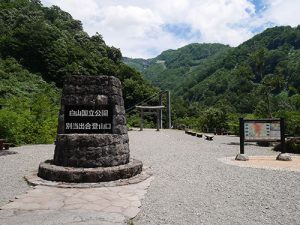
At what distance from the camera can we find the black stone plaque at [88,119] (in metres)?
6.71

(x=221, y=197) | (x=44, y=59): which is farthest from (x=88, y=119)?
(x=44, y=59)

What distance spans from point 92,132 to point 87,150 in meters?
0.45

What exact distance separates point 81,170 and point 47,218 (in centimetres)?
216

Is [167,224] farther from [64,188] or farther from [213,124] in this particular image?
[213,124]

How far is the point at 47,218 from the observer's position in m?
3.80

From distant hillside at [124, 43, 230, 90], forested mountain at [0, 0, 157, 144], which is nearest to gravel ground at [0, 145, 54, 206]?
forested mountain at [0, 0, 157, 144]

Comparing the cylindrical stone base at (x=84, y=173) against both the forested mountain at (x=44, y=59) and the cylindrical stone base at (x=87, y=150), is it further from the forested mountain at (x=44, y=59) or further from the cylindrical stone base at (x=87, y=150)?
the forested mountain at (x=44, y=59)

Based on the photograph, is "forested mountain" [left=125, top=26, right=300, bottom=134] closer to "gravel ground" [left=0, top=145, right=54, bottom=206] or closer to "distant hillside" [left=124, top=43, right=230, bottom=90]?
"distant hillside" [left=124, top=43, right=230, bottom=90]

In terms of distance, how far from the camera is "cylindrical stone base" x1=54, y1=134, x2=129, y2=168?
6.38 meters

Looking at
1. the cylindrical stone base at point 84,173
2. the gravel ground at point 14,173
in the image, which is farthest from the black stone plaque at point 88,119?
the gravel ground at point 14,173

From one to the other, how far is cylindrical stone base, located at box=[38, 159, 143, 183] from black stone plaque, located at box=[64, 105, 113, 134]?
2.83 feet

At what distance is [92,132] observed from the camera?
21.9 feet

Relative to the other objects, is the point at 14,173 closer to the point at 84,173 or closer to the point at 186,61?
the point at 84,173

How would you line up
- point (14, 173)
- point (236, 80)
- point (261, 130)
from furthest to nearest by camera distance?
point (236, 80)
point (261, 130)
point (14, 173)
